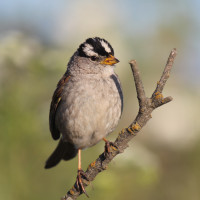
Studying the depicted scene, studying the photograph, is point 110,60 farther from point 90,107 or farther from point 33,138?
point 33,138

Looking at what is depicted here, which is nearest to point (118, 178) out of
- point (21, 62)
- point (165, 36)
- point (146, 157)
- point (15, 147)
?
point (146, 157)

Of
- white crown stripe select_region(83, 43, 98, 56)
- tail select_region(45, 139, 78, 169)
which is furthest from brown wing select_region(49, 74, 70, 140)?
white crown stripe select_region(83, 43, 98, 56)

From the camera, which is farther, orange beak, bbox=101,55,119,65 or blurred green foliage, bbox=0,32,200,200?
orange beak, bbox=101,55,119,65

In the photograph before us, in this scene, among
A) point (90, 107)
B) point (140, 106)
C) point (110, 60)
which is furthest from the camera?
point (110, 60)

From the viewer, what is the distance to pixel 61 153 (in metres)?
5.57

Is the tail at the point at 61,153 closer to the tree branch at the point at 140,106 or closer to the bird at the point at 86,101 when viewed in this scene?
the bird at the point at 86,101

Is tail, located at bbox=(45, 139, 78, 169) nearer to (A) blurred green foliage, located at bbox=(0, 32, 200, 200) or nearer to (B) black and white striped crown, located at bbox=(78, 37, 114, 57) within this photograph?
(A) blurred green foliage, located at bbox=(0, 32, 200, 200)

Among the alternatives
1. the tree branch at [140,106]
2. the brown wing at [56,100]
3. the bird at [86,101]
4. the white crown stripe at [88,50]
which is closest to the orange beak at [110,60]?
the bird at [86,101]

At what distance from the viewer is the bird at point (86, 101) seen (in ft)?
16.4

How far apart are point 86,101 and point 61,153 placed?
0.84 meters

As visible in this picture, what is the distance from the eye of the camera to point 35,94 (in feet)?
15.8

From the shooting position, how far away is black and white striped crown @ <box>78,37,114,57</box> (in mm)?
5215

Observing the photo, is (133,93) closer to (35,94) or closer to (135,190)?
(135,190)

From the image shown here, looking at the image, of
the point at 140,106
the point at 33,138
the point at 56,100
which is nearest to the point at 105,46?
the point at 56,100
